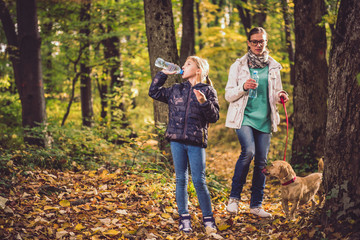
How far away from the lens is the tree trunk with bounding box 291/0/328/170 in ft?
23.8

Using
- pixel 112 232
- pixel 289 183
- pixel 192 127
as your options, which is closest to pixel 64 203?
pixel 112 232

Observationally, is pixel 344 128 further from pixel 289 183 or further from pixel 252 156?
pixel 252 156

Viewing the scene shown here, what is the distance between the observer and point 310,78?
728 centimetres

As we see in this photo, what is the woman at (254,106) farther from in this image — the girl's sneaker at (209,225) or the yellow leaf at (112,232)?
the yellow leaf at (112,232)

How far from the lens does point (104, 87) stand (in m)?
17.0

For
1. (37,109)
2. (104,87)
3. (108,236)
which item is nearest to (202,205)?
(108,236)

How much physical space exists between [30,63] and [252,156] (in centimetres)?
660

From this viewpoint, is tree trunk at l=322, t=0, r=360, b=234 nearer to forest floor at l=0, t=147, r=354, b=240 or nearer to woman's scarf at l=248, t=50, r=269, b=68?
forest floor at l=0, t=147, r=354, b=240

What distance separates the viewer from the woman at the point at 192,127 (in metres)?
3.79

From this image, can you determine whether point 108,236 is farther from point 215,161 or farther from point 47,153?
point 215,161

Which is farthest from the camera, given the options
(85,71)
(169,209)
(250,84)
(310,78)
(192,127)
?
(85,71)

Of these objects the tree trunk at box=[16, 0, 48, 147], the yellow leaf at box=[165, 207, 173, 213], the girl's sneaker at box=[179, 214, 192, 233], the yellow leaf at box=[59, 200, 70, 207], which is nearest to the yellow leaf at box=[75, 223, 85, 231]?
the yellow leaf at box=[59, 200, 70, 207]

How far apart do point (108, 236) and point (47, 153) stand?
312cm

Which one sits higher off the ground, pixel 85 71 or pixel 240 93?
pixel 85 71
